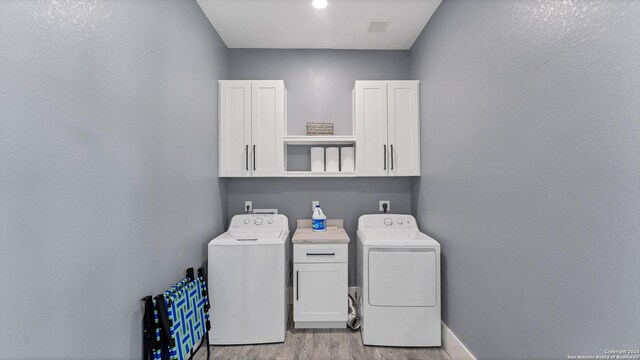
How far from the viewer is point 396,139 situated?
2633 mm

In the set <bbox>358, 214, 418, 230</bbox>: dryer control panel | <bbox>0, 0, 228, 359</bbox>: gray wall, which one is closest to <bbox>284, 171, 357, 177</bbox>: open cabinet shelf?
<bbox>358, 214, 418, 230</bbox>: dryer control panel

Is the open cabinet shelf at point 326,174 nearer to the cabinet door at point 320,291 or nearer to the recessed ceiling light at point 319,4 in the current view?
the cabinet door at point 320,291

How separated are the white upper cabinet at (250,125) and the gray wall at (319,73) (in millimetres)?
347

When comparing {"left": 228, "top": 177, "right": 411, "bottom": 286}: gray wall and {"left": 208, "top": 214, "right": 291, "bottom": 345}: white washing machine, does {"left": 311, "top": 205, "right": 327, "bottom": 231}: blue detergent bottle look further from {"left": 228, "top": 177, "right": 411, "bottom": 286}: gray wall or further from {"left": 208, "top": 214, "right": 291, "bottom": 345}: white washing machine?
{"left": 208, "top": 214, "right": 291, "bottom": 345}: white washing machine

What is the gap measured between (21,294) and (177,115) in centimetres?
127

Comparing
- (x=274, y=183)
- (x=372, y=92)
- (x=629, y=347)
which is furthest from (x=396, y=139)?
(x=629, y=347)

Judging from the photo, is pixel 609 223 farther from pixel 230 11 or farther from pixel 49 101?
pixel 230 11

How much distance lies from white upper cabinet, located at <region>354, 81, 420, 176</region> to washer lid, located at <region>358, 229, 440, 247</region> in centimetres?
58

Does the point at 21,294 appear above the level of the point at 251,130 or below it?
below

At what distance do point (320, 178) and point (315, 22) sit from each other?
4.92ft

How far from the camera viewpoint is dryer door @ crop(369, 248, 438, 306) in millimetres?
2086

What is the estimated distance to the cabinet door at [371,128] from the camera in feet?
8.62

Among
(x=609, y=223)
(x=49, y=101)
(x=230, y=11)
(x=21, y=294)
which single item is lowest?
(x=21, y=294)

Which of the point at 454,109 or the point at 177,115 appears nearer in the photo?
the point at 177,115
